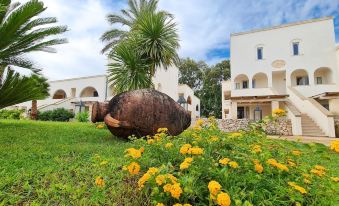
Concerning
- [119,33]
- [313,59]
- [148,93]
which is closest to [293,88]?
[313,59]

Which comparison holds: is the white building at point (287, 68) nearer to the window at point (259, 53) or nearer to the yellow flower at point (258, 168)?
the window at point (259, 53)

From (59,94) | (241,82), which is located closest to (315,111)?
(241,82)

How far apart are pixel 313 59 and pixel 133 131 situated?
19728mm

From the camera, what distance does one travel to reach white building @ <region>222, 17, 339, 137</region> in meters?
18.6

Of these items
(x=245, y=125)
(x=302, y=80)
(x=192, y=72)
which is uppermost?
(x=192, y=72)

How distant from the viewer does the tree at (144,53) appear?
10.4 metres

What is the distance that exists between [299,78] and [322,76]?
183 centimetres

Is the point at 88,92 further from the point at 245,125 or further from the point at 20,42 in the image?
the point at 20,42

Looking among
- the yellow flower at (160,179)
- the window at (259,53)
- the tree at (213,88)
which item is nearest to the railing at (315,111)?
the window at (259,53)

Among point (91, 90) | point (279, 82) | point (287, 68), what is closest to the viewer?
point (287, 68)

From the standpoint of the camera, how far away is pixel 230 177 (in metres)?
2.02

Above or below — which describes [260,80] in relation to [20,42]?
above

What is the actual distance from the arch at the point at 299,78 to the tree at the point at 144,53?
14.3m

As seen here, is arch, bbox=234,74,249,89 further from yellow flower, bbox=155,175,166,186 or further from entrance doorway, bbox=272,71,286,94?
yellow flower, bbox=155,175,166,186
